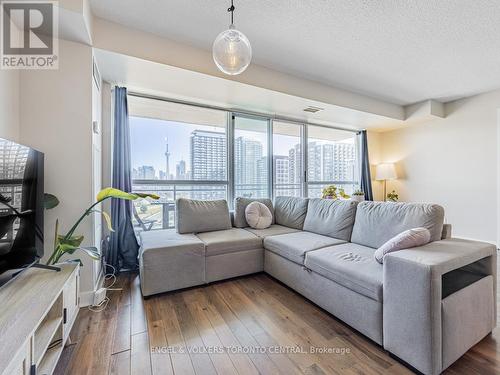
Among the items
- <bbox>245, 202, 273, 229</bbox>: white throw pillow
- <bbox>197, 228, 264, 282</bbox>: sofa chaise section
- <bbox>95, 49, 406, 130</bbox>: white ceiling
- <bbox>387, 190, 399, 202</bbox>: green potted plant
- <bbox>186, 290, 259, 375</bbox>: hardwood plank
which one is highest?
<bbox>95, 49, 406, 130</bbox>: white ceiling

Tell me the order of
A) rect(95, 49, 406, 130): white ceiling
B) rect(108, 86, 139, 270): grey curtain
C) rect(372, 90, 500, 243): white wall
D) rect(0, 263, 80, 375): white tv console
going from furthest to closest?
rect(372, 90, 500, 243): white wall
rect(108, 86, 139, 270): grey curtain
rect(95, 49, 406, 130): white ceiling
rect(0, 263, 80, 375): white tv console

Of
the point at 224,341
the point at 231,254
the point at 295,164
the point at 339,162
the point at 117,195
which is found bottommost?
the point at 224,341

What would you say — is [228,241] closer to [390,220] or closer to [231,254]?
[231,254]

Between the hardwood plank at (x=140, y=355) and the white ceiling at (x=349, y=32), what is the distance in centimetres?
257

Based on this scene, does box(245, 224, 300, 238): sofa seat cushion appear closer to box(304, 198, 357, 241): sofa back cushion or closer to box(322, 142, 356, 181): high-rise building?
box(304, 198, 357, 241): sofa back cushion

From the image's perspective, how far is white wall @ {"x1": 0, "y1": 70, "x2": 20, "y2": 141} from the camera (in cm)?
158

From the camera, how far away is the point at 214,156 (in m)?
3.62

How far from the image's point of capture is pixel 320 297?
191 centimetres

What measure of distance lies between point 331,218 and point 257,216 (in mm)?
981

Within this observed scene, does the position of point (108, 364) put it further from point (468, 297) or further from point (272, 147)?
point (272, 147)

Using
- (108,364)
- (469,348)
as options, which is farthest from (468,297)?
(108,364)

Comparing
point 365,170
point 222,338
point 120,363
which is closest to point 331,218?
point 222,338

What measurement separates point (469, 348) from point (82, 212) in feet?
9.78

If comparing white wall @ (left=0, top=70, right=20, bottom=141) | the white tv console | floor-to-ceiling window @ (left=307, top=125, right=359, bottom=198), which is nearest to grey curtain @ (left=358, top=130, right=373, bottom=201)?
floor-to-ceiling window @ (left=307, top=125, right=359, bottom=198)
